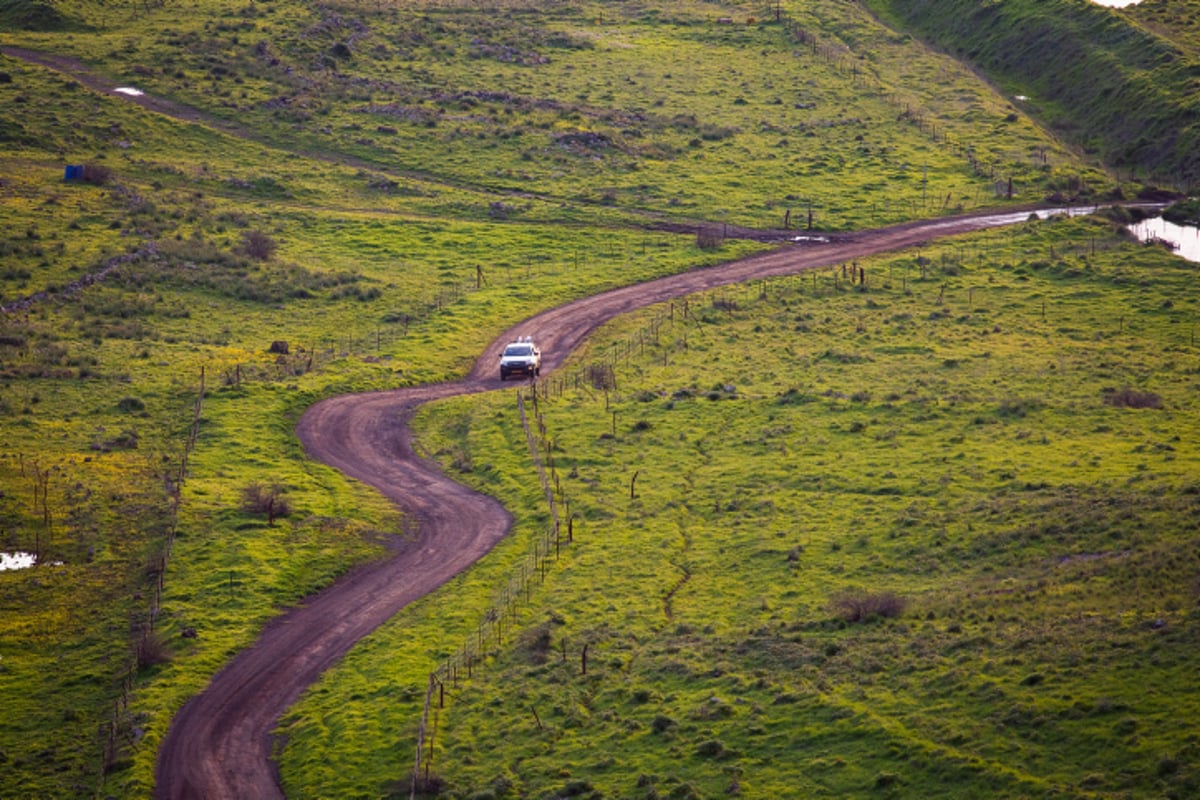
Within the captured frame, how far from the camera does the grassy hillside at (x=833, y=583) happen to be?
104ft

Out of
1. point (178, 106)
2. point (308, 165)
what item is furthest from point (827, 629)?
point (178, 106)

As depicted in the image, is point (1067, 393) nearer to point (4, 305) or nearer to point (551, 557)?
point (551, 557)

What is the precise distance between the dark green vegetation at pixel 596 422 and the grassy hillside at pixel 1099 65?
461cm

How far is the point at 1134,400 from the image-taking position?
5778cm

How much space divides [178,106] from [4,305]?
132 feet

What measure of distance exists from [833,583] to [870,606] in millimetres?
3360

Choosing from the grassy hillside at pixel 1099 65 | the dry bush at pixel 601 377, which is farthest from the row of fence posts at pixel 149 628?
the grassy hillside at pixel 1099 65

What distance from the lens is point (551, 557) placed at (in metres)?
46.2

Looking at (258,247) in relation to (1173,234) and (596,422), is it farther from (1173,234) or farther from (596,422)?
(1173,234)

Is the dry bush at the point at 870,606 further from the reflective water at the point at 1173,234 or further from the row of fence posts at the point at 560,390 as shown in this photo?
the reflective water at the point at 1173,234

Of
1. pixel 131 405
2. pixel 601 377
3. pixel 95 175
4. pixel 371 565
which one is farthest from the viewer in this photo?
pixel 95 175

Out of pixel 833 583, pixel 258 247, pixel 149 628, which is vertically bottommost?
pixel 149 628

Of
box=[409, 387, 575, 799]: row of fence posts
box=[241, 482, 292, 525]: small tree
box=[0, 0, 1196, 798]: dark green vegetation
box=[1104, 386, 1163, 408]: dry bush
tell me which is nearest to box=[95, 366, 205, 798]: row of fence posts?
box=[0, 0, 1196, 798]: dark green vegetation

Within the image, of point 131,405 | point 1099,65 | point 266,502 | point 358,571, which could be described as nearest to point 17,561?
point 266,502
